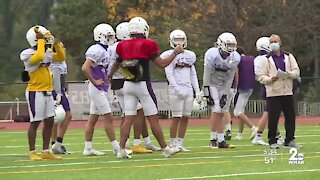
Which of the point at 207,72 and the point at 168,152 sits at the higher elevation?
the point at 207,72

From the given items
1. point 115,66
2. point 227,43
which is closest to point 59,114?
point 115,66

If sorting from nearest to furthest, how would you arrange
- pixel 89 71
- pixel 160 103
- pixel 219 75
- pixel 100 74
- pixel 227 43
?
pixel 89 71
pixel 100 74
pixel 227 43
pixel 219 75
pixel 160 103

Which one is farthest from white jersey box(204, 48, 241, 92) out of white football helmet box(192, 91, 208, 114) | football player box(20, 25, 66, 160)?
football player box(20, 25, 66, 160)

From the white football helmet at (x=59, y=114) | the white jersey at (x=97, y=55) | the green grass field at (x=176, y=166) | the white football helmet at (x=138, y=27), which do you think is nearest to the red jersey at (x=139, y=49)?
the white football helmet at (x=138, y=27)

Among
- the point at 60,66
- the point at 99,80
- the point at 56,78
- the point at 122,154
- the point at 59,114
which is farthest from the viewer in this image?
the point at 60,66

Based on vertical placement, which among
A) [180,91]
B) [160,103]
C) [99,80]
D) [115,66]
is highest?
[115,66]

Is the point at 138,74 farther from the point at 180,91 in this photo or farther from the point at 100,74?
the point at 180,91

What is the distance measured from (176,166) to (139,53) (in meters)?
2.25

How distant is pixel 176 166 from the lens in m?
12.5

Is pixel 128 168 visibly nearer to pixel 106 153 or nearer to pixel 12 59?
pixel 106 153

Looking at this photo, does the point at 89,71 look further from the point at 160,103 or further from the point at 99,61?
the point at 160,103

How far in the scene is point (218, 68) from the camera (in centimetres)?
1614

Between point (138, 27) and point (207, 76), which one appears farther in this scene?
point (207, 76)

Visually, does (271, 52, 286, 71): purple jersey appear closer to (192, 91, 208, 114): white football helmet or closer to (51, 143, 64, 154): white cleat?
(192, 91, 208, 114): white football helmet
